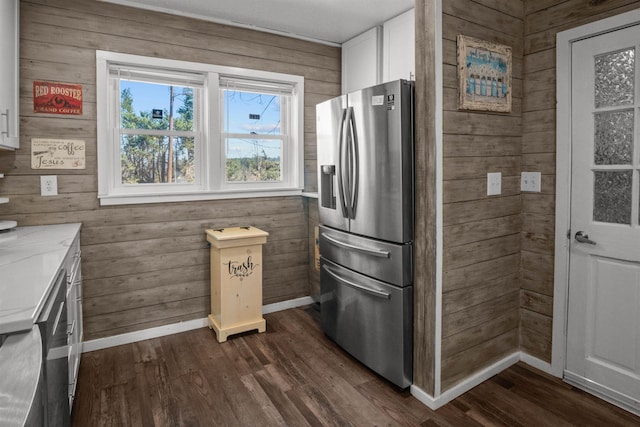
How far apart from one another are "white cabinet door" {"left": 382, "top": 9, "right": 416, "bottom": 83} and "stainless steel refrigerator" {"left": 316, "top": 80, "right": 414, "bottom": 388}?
762mm

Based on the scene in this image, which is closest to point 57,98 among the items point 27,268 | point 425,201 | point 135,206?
point 135,206

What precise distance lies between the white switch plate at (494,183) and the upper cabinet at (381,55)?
107cm

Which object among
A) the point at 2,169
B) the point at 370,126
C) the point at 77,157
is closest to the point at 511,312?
the point at 370,126

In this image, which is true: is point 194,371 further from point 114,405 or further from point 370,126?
point 370,126

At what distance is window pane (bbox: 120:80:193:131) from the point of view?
9.84 feet

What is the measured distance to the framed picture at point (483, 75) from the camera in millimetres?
2143

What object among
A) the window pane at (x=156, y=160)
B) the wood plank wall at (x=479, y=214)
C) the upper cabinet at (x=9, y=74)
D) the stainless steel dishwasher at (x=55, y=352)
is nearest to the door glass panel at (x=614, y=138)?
the wood plank wall at (x=479, y=214)

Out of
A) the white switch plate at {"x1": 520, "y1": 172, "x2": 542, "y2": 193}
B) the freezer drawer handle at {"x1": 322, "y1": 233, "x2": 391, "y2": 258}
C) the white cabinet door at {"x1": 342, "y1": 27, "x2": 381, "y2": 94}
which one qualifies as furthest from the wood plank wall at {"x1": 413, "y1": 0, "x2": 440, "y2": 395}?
the white cabinet door at {"x1": 342, "y1": 27, "x2": 381, "y2": 94}

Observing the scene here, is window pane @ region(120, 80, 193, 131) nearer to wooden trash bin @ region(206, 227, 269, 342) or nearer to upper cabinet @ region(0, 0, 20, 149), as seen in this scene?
upper cabinet @ region(0, 0, 20, 149)

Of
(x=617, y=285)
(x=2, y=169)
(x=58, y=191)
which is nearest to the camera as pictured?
(x=617, y=285)

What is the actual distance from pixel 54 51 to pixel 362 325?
279 cm

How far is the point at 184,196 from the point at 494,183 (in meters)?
2.31

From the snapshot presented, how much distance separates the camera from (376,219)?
2.37 m

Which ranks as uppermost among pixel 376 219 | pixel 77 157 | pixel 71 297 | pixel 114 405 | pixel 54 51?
pixel 54 51
